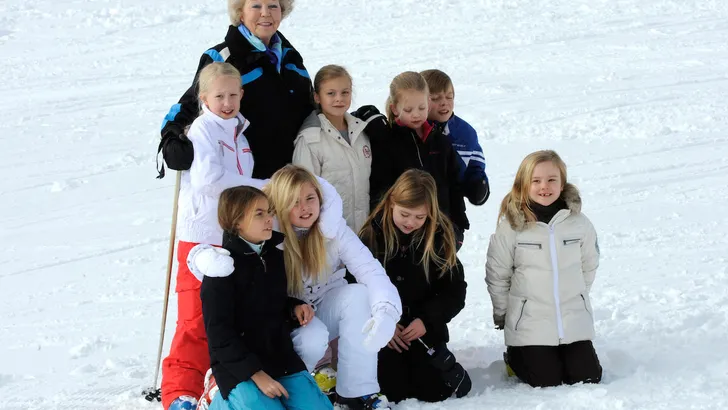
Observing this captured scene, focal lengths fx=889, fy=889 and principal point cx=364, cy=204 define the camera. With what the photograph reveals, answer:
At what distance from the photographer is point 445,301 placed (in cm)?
420

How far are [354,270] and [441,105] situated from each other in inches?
43.8

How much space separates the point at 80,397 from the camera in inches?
172

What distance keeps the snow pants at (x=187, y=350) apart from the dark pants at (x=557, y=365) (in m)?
1.50

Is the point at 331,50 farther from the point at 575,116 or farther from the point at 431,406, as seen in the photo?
the point at 431,406

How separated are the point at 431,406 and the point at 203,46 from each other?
32.5 feet

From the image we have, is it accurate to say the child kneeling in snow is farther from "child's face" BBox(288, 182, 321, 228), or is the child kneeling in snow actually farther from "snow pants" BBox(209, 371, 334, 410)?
"child's face" BBox(288, 182, 321, 228)

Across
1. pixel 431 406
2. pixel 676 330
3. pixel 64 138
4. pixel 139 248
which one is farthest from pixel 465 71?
pixel 431 406

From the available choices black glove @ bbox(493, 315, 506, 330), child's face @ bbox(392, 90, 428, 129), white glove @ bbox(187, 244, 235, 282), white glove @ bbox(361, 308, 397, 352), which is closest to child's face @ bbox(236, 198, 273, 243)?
white glove @ bbox(187, 244, 235, 282)

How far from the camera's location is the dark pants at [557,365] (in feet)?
13.7

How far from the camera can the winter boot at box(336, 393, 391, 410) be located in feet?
12.6

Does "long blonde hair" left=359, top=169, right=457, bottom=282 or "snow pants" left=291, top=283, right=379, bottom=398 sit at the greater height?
"long blonde hair" left=359, top=169, right=457, bottom=282

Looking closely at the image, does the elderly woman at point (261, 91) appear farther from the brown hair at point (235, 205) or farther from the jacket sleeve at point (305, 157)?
the brown hair at point (235, 205)

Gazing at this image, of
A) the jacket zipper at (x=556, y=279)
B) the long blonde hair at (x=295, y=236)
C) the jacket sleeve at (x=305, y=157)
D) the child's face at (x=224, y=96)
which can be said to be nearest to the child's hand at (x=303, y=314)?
the long blonde hair at (x=295, y=236)

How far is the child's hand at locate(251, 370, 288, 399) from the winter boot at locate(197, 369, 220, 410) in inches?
8.2
